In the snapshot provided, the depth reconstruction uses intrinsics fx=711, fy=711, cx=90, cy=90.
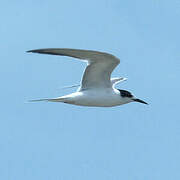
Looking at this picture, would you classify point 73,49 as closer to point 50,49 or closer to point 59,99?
point 50,49

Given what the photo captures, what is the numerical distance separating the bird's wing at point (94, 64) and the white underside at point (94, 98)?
16cm

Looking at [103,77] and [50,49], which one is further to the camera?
[103,77]

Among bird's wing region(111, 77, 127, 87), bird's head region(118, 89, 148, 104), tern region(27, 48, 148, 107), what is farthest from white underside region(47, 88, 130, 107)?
bird's wing region(111, 77, 127, 87)

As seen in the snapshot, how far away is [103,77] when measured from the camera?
51.5 feet

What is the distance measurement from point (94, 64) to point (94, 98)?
2.71 ft

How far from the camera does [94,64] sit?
15172mm

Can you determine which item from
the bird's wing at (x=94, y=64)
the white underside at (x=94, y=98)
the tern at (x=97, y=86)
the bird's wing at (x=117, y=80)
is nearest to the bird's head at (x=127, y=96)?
the tern at (x=97, y=86)

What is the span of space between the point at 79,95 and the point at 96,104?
1.43 feet

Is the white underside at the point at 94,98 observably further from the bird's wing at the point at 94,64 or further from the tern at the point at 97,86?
the bird's wing at the point at 94,64

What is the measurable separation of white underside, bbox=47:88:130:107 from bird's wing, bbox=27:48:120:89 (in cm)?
16

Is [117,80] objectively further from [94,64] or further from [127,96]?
[94,64]

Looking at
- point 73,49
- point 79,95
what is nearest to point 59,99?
point 79,95

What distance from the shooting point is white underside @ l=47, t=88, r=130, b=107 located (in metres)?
15.4

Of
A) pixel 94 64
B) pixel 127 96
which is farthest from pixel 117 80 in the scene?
pixel 94 64
